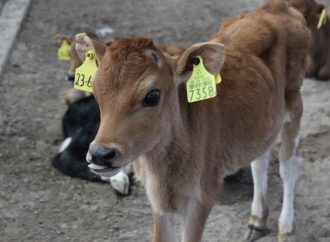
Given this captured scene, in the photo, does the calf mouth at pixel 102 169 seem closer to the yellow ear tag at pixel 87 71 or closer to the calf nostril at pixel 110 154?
the calf nostril at pixel 110 154

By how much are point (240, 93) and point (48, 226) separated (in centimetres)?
190

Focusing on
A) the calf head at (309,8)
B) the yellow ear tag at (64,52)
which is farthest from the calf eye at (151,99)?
the calf head at (309,8)

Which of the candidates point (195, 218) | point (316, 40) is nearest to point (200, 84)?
point (195, 218)

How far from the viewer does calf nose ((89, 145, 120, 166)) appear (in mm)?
3738

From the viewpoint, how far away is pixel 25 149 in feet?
22.5

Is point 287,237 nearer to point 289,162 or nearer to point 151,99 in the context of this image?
point 289,162

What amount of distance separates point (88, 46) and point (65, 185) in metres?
2.04

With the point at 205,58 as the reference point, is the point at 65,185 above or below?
below

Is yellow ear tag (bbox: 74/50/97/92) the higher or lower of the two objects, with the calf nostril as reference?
higher

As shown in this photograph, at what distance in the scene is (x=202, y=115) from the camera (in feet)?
14.8

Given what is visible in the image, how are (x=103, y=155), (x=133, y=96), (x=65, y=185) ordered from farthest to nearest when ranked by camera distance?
1. (x=65, y=185)
2. (x=133, y=96)
3. (x=103, y=155)

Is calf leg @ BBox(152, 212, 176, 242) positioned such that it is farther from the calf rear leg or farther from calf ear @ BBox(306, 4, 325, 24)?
calf ear @ BBox(306, 4, 325, 24)

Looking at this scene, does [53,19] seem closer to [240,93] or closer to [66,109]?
[66,109]

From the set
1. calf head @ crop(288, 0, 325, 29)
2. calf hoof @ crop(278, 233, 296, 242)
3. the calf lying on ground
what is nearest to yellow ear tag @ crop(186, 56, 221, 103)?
calf hoof @ crop(278, 233, 296, 242)
